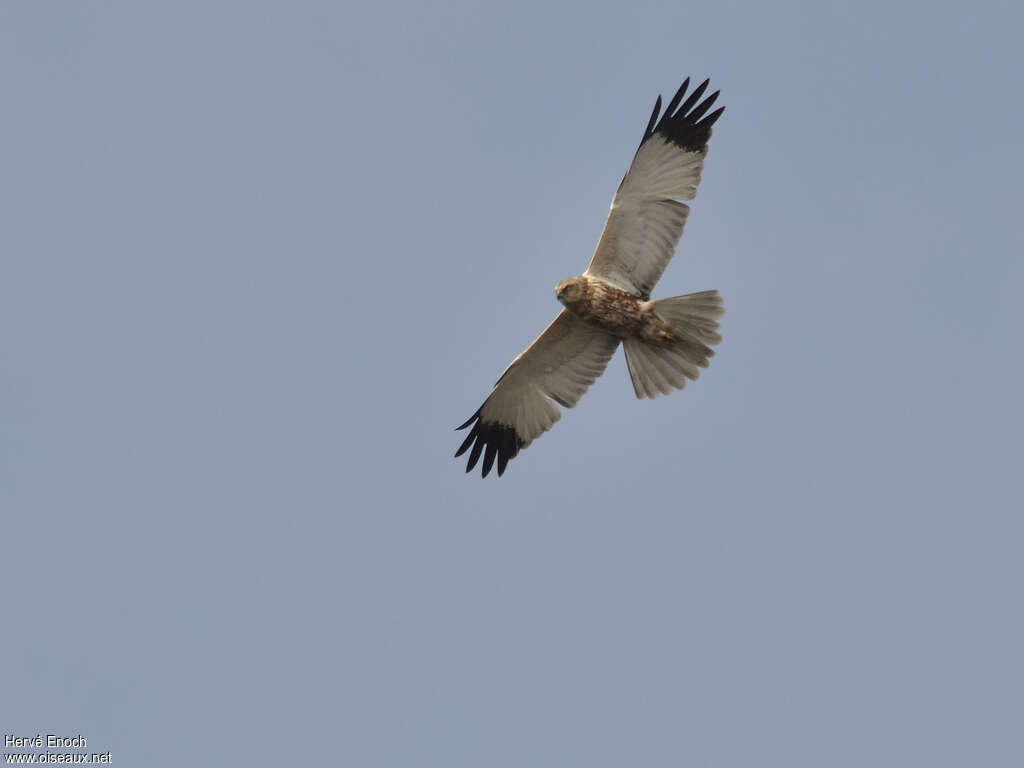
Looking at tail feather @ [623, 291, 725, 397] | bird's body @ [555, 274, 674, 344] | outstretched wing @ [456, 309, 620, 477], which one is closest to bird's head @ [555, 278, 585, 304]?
bird's body @ [555, 274, 674, 344]

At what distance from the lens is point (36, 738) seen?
43.9 feet

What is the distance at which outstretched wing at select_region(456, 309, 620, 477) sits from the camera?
1565 cm

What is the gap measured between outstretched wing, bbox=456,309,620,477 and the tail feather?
13.8 inches

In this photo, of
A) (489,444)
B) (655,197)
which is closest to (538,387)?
(489,444)

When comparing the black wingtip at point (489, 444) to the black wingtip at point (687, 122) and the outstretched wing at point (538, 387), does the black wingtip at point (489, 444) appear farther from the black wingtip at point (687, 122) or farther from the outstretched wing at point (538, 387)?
the black wingtip at point (687, 122)

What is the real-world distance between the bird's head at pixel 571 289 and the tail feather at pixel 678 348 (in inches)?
28.0

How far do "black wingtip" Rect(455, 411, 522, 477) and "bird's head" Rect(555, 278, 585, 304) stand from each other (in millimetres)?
1817

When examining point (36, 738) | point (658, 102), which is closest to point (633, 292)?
point (658, 102)

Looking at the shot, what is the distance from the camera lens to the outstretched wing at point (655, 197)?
15.0 meters

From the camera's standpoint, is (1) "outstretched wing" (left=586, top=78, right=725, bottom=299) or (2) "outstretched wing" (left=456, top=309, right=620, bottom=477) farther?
(2) "outstretched wing" (left=456, top=309, right=620, bottom=477)

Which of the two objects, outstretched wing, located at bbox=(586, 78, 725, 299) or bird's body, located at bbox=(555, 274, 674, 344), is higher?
outstretched wing, located at bbox=(586, 78, 725, 299)

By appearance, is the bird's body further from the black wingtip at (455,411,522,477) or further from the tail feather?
the black wingtip at (455,411,522,477)

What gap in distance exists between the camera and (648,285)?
1523cm

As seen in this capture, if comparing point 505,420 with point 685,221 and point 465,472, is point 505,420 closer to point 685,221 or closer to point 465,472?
point 465,472
